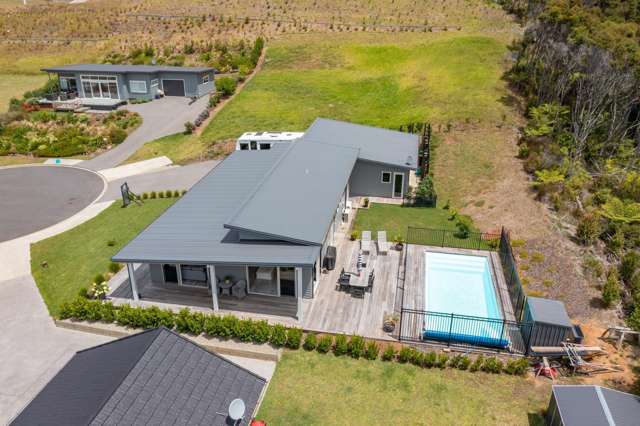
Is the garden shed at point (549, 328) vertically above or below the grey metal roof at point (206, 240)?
below

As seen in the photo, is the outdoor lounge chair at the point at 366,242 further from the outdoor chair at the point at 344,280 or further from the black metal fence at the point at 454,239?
the outdoor chair at the point at 344,280

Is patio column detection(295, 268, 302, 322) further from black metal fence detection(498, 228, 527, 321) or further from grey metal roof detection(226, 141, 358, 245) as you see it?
black metal fence detection(498, 228, 527, 321)

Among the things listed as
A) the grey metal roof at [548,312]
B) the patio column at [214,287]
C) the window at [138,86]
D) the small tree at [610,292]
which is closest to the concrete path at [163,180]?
the patio column at [214,287]

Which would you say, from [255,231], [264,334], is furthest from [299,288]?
[255,231]

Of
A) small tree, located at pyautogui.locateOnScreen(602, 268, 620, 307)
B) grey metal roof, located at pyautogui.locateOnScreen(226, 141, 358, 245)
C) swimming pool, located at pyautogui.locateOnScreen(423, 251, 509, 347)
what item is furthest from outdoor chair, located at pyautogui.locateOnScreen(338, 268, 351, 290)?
small tree, located at pyautogui.locateOnScreen(602, 268, 620, 307)

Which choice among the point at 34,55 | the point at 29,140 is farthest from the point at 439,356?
the point at 34,55

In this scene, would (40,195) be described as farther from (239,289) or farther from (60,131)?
(239,289)
